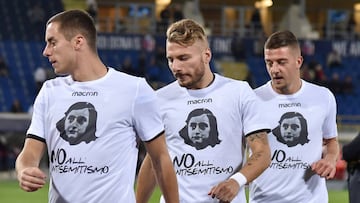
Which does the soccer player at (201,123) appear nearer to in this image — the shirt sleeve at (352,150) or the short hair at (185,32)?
the short hair at (185,32)

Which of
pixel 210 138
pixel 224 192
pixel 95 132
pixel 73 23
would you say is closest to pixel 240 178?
pixel 224 192

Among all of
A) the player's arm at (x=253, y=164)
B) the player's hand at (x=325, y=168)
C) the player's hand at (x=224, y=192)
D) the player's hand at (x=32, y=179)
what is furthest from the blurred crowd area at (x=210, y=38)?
the player's hand at (x=32, y=179)

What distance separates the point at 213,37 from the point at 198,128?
105ft

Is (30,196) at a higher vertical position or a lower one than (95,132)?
lower

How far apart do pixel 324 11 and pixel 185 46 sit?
127 ft

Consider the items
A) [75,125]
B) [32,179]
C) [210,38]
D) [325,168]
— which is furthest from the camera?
[210,38]

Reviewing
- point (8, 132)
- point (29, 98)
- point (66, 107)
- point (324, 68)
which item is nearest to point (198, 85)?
point (66, 107)

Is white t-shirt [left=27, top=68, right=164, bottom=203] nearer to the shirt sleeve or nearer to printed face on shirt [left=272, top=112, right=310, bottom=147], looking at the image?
printed face on shirt [left=272, top=112, right=310, bottom=147]

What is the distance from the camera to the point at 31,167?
17.0 ft

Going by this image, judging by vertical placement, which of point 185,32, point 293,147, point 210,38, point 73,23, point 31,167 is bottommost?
point 210,38

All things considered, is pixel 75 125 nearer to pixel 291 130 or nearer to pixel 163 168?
pixel 163 168

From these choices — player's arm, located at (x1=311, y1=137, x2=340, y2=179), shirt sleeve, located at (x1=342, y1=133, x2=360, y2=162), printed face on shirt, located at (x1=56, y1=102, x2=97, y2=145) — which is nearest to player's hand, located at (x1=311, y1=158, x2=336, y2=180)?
player's arm, located at (x1=311, y1=137, x2=340, y2=179)

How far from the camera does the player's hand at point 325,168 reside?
723cm

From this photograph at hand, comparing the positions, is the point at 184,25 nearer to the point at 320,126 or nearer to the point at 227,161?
the point at 227,161
